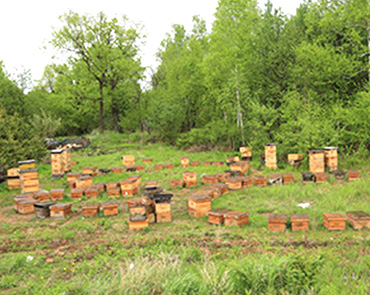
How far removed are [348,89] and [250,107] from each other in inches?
191

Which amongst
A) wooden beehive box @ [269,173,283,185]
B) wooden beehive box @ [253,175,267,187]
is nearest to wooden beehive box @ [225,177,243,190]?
wooden beehive box @ [253,175,267,187]

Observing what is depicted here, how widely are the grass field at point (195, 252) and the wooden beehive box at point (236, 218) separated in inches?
6.9

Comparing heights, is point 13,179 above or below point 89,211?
above

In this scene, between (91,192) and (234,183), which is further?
(234,183)

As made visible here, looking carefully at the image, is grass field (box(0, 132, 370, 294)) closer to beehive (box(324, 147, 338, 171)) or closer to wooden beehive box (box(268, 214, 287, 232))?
wooden beehive box (box(268, 214, 287, 232))

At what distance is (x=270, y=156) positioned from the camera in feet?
39.8

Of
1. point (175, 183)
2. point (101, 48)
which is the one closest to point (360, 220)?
point (175, 183)

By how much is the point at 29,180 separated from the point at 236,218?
7003mm

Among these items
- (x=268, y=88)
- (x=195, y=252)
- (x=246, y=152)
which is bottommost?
(x=195, y=252)

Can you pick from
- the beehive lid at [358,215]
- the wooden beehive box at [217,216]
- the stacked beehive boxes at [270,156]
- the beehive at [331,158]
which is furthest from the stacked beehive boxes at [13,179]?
the beehive at [331,158]

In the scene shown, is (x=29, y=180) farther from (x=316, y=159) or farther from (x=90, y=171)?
(x=316, y=159)

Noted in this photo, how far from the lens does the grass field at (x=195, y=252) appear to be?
3816 mm

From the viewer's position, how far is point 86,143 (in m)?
22.2

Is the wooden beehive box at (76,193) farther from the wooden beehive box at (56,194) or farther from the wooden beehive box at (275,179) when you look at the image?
the wooden beehive box at (275,179)
